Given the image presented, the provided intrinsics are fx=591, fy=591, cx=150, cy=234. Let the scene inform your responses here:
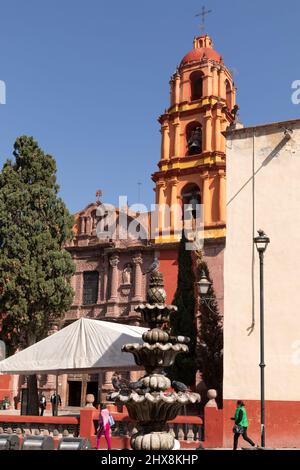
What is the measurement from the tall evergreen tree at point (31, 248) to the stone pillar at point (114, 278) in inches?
328

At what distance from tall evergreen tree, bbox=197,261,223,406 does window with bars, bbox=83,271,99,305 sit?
13.0 metres

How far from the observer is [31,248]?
24.9 meters

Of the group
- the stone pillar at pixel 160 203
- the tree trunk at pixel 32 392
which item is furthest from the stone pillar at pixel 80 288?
the tree trunk at pixel 32 392

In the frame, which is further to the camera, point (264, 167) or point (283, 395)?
point (264, 167)

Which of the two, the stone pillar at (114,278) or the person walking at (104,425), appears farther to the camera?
the stone pillar at (114,278)

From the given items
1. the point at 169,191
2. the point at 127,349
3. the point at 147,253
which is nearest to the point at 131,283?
the point at 147,253

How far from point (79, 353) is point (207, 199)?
17.9 m

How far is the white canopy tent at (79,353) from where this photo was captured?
44.3ft

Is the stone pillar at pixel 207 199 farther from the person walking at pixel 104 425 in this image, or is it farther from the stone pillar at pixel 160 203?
the person walking at pixel 104 425

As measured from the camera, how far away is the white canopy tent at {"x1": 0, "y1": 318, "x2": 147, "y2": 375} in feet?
44.3
